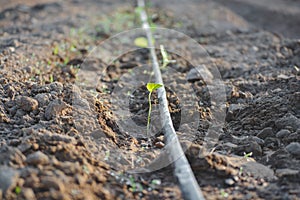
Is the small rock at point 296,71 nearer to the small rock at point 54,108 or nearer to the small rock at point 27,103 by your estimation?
the small rock at point 54,108

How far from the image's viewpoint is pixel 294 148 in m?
2.51

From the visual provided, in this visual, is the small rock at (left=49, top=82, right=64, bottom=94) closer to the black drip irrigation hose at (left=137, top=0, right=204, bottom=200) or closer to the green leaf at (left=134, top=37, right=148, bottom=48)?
the black drip irrigation hose at (left=137, top=0, right=204, bottom=200)

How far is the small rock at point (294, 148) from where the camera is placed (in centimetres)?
249

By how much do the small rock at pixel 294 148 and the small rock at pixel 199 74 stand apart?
125cm

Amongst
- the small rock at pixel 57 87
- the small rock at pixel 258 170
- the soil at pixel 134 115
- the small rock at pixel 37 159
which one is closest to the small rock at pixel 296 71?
the soil at pixel 134 115

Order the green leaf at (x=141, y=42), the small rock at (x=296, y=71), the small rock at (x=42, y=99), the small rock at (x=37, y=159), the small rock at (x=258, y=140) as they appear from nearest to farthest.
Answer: the small rock at (x=37, y=159) → the small rock at (x=258, y=140) → the small rock at (x=42, y=99) → the small rock at (x=296, y=71) → the green leaf at (x=141, y=42)

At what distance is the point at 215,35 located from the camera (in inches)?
197

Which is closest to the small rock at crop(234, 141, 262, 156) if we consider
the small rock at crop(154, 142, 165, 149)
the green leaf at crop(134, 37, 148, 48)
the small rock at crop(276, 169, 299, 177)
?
the small rock at crop(276, 169, 299, 177)

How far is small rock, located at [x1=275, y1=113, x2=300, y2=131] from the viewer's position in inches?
108

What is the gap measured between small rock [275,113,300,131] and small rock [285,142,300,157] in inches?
9.2

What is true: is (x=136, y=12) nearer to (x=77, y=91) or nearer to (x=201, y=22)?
(x=201, y=22)

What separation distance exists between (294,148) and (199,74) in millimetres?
1384

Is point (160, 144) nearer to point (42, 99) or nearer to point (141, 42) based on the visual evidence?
point (42, 99)

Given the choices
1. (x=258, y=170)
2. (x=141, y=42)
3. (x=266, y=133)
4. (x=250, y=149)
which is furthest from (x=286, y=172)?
(x=141, y=42)
